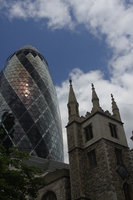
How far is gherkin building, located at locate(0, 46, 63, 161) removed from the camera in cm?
3353

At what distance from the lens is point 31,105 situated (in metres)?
37.3

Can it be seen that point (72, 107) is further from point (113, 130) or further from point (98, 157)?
point (98, 157)

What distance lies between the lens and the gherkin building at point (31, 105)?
3353cm

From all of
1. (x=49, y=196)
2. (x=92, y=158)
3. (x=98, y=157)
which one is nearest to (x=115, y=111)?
(x=92, y=158)

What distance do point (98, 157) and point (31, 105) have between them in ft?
70.8

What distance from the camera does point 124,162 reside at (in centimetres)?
1812

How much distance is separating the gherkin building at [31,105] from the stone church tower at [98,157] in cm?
1106

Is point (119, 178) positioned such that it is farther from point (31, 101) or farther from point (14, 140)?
point (31, 101)

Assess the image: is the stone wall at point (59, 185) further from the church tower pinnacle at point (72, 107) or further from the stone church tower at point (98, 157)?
the church tower pinnacle at point (72, 107)

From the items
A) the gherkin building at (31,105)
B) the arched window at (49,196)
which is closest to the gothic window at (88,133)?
the arched window at (49,196)

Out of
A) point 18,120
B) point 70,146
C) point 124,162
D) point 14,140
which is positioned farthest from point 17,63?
point 124,162

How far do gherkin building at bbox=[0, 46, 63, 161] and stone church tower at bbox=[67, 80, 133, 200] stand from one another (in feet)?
36.3

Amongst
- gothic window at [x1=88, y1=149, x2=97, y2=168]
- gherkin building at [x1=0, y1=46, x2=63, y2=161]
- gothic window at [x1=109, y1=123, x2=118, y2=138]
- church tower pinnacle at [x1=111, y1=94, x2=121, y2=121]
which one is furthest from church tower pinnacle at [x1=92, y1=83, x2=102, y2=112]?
gherkin building at [x1=0, y1=46, x2=63, y2=161]

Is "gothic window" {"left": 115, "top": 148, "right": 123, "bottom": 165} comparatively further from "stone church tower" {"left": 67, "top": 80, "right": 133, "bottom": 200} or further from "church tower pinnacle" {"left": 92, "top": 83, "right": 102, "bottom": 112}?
"church tower pinnacle" {"left": 92, "top": 83, "right": 102, "bottom": 112}
